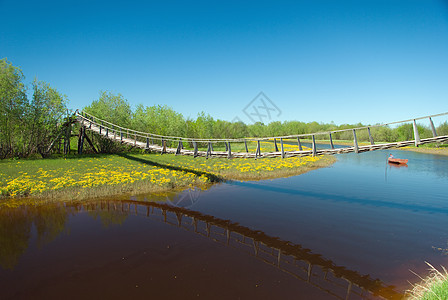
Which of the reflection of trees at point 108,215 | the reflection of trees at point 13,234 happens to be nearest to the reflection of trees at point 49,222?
the reflection of trees at point 13,234

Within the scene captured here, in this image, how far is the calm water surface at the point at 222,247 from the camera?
23.6 feet

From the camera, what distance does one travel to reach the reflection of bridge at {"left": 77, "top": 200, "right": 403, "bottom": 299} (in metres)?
7.17

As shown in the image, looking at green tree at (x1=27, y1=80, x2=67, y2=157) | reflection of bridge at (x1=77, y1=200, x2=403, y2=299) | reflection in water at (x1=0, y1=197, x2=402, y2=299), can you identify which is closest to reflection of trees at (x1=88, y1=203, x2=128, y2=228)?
reflection in water at (x1=0, y1=197, x2=402, y2=299)

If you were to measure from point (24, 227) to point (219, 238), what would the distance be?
9376 millimetres

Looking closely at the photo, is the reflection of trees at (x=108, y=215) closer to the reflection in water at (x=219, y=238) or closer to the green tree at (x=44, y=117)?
the reflection in water at (x=219, y=238)

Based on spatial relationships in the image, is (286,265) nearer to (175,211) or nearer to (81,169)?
(175,211)

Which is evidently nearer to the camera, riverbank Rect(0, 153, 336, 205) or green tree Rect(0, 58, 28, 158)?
riverbank Rect(0, 153, 336, 205)

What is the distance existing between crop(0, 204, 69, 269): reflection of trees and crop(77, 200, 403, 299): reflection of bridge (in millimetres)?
1678

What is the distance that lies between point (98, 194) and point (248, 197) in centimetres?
1051

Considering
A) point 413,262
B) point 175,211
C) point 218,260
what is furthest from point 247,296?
point 175,211

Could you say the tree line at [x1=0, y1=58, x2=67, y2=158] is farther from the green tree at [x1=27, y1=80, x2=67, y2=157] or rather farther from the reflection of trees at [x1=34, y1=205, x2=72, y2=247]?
the reflection of trees at [x1=34, y1=205, x2=72, y2=247]

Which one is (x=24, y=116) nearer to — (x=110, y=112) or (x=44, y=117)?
(x=44, y=117)

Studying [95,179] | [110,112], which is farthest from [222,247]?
[110,112]

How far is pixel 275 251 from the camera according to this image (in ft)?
31.0
